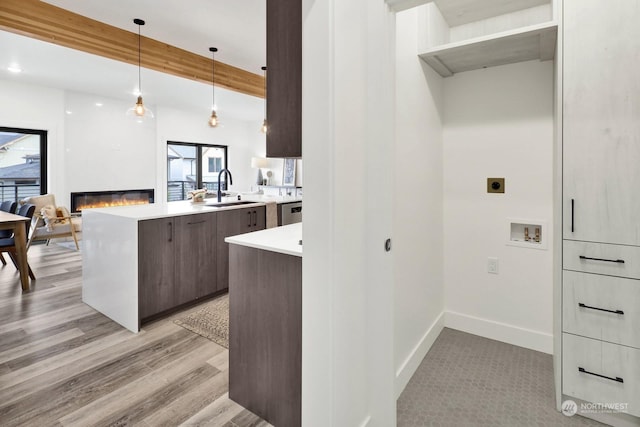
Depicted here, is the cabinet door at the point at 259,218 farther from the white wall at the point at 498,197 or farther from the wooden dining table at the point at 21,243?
the wooden dining table at the point at 21,243

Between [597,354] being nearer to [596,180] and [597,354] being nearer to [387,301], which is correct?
[596,180]

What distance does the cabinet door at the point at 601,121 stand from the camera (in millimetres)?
1532

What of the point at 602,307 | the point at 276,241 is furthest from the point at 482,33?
the point at 276,241

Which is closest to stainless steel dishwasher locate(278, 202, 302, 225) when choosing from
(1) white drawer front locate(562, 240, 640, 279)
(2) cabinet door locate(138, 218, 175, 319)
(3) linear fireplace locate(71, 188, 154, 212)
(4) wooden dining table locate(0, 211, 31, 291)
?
(2) cabinet door locate(138, 218, 175, 319)

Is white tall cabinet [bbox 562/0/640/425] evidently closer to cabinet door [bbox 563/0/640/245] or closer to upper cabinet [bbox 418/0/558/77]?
cabinet door [bbox 563/0/640/245]

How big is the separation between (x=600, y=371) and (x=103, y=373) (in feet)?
8.74

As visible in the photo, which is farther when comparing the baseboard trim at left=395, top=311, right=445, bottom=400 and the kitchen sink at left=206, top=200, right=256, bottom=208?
the kitchen sink at left=206, top=200, right=256, bottom=208

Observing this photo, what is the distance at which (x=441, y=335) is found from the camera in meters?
2.59

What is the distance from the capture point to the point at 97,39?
357cm

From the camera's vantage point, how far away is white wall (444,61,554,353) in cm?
Answer: 232

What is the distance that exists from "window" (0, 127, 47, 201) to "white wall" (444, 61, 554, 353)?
21.1 feet

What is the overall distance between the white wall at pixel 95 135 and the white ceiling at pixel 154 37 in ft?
0.84

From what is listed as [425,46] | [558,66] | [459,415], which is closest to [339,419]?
[459,415]

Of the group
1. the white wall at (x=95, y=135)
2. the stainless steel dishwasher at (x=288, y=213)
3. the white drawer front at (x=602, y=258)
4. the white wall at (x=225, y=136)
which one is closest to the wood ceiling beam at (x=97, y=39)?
the stainless steel dishwasher at (x=288, y=213)
